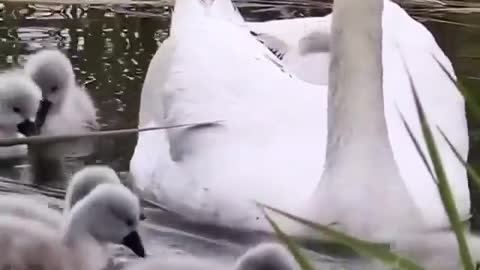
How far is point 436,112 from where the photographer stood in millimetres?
2695

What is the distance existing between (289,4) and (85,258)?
7.84ft

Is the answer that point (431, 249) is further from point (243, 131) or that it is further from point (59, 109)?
point (59, 109)

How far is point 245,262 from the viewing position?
2191mm

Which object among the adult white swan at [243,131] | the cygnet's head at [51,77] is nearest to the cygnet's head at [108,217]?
the adult white swan at [243,131]

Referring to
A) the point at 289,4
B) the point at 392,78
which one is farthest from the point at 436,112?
the point at 289,4

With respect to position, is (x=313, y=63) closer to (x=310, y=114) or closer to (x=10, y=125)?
(x=310, y=114)

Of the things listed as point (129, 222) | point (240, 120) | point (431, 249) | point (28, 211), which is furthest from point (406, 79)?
point (28, 211)

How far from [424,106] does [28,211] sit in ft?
2.72

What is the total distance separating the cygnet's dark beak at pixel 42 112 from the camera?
321cm

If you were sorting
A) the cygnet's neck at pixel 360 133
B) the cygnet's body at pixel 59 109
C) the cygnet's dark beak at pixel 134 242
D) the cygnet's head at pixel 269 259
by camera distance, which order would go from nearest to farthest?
1. the cygnet's head at pixel 269 259
2. the cygnet's neck at pixel 360 133
3. the cygnet's dark beak at pixel 134 242
4. the cygnet's body at pixel 59 109

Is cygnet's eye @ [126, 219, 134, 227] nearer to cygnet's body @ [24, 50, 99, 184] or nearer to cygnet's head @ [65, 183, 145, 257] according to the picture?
cygnet's head @ [65, 183, 145, 257]

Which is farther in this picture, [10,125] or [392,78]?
[10,125]

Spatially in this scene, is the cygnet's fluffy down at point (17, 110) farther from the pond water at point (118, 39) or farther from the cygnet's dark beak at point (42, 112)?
the pond water at point (118, 39)

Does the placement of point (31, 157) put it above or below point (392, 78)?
below
